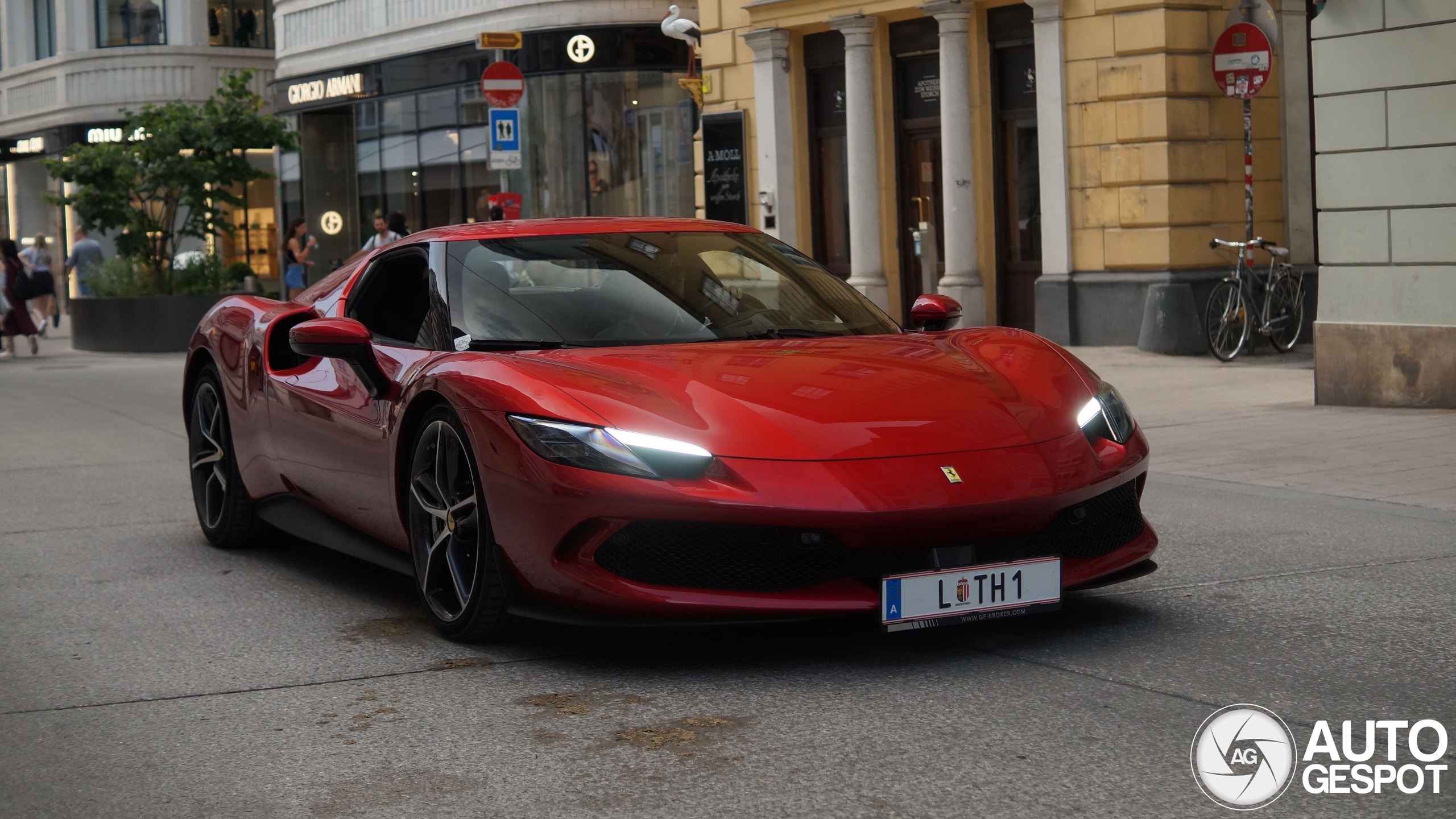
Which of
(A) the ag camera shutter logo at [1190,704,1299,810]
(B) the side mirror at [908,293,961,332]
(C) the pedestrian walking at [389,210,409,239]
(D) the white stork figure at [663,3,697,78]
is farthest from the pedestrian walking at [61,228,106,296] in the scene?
(A) the ag camera shutter logo at [1190,704,1299,810]

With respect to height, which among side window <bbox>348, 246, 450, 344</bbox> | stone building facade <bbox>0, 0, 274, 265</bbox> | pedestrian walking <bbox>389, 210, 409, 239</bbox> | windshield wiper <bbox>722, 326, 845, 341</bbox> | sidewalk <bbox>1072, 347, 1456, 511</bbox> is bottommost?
sidewalk <bbox>1072, 347, 1456, 511</bbox>

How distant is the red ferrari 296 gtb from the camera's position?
15.6 ft

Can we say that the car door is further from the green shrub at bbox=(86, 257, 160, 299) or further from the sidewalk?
the green shrub at bbox=(86, 257, 160, 299)

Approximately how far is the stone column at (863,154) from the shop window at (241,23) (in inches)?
981

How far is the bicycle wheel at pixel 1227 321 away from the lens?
16219mm

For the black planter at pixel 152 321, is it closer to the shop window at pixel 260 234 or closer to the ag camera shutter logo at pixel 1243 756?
the shop window at pixel 260 234

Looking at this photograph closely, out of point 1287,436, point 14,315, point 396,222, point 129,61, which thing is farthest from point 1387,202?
point 129,61

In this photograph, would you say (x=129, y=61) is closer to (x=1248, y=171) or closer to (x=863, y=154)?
(x=863, y=154)

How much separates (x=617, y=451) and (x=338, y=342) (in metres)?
1.36

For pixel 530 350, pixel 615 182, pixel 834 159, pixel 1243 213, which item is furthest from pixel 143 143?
pixel 530 350

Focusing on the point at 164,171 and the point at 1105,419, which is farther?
the point at 164,171

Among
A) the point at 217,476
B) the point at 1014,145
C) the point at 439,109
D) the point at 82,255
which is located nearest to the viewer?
the point at 217,476

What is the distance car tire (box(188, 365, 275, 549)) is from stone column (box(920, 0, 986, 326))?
43.1 ft

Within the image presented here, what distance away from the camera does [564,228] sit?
20.7 feet
